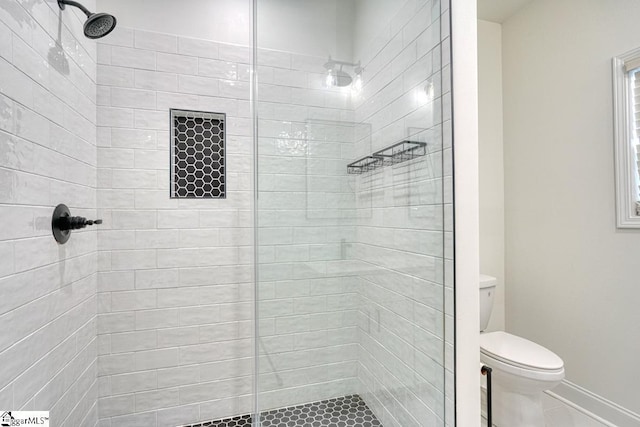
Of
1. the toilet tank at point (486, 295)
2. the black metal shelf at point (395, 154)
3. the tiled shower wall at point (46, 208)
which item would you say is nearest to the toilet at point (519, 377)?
the toilet tank at point (486, 295)

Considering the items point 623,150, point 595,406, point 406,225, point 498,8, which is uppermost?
point 498,8

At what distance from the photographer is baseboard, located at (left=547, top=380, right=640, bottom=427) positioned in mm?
1738

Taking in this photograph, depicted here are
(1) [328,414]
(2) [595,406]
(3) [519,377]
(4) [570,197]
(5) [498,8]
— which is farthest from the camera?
(5) [498,8]

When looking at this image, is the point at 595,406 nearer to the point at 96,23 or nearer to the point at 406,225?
the point at 406,225

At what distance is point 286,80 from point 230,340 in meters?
1.49

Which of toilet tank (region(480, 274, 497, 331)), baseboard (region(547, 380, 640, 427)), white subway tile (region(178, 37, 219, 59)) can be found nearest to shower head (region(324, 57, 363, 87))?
white subway tile (region(178, 37, 219, 59))

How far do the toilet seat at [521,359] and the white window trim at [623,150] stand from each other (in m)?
0.83

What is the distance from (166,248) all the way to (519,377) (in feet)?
6.49

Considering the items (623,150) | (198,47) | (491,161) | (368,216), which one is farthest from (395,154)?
(491,161)

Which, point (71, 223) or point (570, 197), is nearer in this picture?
point (71, 223)

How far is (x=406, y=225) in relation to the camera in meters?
1.24

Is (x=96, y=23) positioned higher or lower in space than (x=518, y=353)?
higher

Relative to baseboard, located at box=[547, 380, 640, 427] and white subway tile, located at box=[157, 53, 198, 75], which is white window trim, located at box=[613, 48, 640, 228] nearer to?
baseboard, located at box=[547, 380, 640, 427]

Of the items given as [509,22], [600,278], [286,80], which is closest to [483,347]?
[600,278]
